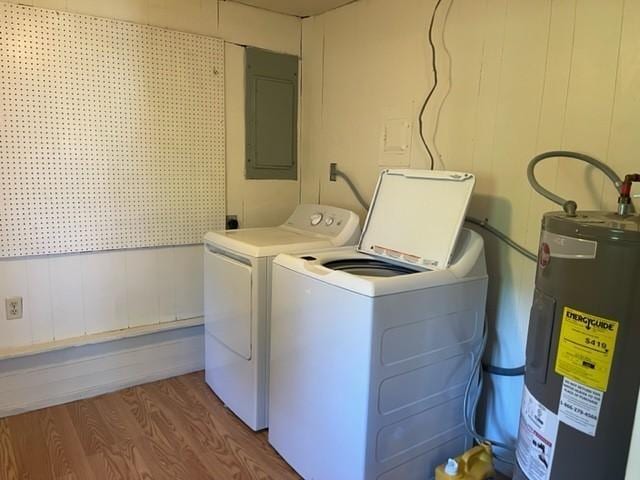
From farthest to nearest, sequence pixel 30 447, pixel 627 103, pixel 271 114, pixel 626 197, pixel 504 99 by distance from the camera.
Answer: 1. pixel 271 114
2. pixel 30 447
3. pixel 504 99
4. pixel 627 103
5. pixel 626 197

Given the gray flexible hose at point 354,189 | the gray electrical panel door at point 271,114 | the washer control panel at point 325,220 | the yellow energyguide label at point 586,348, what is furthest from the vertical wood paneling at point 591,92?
the gray electrical panel door at point 271,114

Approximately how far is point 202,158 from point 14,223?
0.97 metres

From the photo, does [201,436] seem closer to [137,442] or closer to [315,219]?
[137,442]

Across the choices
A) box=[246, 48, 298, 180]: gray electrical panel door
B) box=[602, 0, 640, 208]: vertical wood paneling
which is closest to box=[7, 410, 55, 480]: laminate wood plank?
box=[246, 48, 298, 180]: gray electrical panel door

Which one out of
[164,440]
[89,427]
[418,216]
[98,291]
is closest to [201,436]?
[164,440]

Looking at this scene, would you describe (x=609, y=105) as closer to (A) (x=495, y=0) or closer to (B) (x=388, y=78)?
(A) (x=495, y=0)

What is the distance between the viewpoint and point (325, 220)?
2.44 meters

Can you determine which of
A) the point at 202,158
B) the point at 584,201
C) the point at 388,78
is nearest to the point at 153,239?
the point at 202,158

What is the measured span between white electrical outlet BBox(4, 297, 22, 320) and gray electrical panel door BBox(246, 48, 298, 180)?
1368 mm

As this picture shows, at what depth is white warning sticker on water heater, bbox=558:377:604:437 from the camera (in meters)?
1.21

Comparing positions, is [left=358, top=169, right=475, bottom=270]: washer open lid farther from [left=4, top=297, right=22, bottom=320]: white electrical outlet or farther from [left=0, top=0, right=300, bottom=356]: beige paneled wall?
[left=4, top=297, right=22, bottom=320]: white electrical outlet

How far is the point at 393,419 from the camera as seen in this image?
1614 millimetres

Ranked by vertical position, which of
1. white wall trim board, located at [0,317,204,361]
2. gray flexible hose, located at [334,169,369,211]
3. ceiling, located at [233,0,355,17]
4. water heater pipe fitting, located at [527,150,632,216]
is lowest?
white wall trim board, located at [0,317,204,361]

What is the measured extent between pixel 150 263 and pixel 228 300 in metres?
0.61
